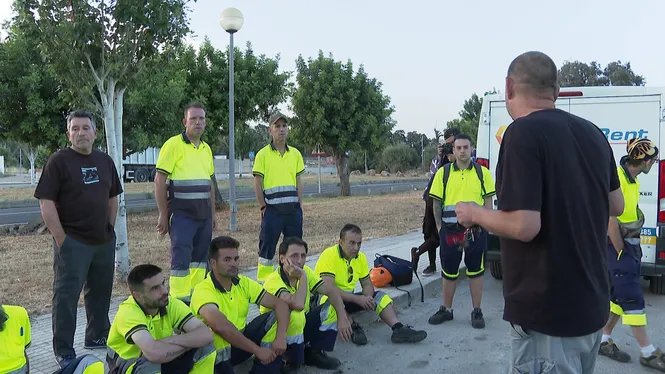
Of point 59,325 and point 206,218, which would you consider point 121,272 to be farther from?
point 59,325

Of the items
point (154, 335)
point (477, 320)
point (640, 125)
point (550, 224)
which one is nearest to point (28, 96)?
point (154, 335)

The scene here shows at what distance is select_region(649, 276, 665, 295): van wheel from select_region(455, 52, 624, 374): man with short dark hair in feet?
17.4

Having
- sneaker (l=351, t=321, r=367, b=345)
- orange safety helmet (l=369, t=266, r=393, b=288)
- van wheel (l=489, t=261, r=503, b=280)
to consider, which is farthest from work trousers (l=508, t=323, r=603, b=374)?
van wheel (l=489, t=261, r=503, b=280)

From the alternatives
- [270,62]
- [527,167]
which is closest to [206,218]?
[527,167]

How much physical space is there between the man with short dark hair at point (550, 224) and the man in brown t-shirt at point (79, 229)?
9.96 ft

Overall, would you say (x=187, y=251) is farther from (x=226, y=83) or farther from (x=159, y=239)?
(x=226, y=83)

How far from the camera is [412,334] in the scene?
16.3ft

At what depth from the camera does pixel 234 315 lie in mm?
3926

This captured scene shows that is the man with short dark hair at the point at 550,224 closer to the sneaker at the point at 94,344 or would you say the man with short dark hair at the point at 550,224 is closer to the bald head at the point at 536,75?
the bald head at the point at 536,75

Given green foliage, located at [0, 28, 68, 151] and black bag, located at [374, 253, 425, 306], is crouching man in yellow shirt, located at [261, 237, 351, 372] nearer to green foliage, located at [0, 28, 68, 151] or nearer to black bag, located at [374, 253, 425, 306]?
black bag, located at [374, 253, 425, 306]

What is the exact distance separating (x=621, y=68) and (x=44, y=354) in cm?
4689

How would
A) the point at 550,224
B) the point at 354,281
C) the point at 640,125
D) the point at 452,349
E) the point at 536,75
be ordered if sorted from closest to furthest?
the point at 550,224 → the point at 536,75 → the point at 452,349 → the point at 354,281 → the point at 640,125

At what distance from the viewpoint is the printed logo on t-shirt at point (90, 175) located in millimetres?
4109

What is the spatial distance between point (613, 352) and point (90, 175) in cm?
446
